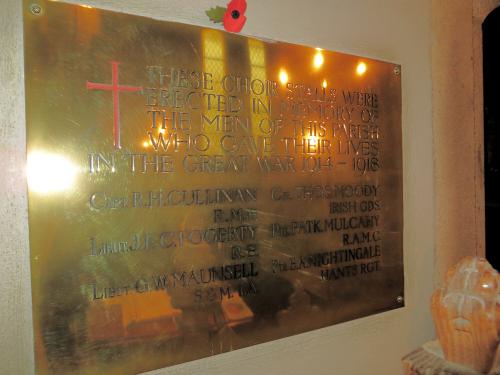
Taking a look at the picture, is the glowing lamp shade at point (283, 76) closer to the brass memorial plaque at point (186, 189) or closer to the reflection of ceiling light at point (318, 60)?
the brass memorial plaque at point (186, 189)

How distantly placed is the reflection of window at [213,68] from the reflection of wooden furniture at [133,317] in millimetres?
473

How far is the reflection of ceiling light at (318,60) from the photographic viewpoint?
1219mm

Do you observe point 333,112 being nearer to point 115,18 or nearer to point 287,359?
point 115,18

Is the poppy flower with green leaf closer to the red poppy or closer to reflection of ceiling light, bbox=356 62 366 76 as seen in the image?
the red poppy

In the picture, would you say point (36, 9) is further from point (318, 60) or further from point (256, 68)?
point (318, 60)

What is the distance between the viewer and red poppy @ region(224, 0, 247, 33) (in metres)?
1.05

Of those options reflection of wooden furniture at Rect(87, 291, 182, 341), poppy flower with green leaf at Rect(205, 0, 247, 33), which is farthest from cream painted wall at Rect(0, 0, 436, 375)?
reflection of wooden furniture at Rect(87, 291, 182, 341)

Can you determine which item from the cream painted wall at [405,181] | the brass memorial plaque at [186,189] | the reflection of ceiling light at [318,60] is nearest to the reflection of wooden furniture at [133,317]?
the brass memorial plaque at [186,189]

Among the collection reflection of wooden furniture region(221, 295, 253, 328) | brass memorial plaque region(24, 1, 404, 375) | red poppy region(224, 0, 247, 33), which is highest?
red poppy region(224, 0, 247, 33)

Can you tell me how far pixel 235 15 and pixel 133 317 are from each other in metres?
0.92

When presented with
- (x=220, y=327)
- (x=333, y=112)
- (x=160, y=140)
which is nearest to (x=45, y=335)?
(x=220, y=327)

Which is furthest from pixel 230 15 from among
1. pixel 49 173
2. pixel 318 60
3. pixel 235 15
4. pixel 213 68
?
pixel 49 173

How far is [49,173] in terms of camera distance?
2.85ft

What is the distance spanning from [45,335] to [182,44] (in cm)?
85
